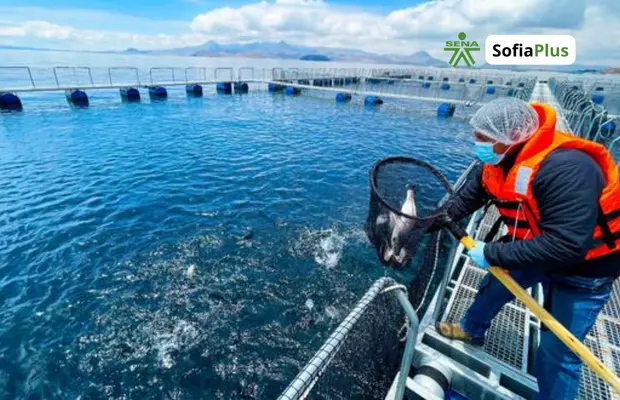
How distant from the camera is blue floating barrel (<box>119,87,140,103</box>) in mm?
26312

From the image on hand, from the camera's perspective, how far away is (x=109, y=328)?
491cm

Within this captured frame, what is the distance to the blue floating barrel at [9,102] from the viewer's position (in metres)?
20.7

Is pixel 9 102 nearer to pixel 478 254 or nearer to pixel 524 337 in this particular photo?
pixel 478 254

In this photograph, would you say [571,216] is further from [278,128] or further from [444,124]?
[444,124]

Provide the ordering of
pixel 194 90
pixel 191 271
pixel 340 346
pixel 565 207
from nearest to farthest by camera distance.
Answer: pixel 565 207
pixel 340 346
pixel 191 271
pixel 194 90

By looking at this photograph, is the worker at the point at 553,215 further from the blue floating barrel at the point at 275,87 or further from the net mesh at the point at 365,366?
the blue floating barrel at the point at 275,87

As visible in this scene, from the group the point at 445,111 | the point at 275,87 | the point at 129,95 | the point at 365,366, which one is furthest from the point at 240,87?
the point at 365,366

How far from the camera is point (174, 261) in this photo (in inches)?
256

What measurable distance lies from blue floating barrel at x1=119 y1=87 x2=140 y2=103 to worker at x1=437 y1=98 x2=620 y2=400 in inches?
1221

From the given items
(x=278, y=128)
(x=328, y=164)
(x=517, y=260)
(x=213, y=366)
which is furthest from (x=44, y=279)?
(x=278, y=128)

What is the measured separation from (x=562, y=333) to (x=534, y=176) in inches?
43.5

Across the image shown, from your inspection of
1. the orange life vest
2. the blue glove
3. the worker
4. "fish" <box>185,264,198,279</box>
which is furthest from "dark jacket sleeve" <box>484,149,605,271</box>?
"fish" <box>185,264,198,279</box>

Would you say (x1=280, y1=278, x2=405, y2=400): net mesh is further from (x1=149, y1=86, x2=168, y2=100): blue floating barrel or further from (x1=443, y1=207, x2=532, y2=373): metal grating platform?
(x1=149, y1=86, x2=168, y2=100): blue floating barrel

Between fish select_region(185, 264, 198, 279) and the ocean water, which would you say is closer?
the ocean water
